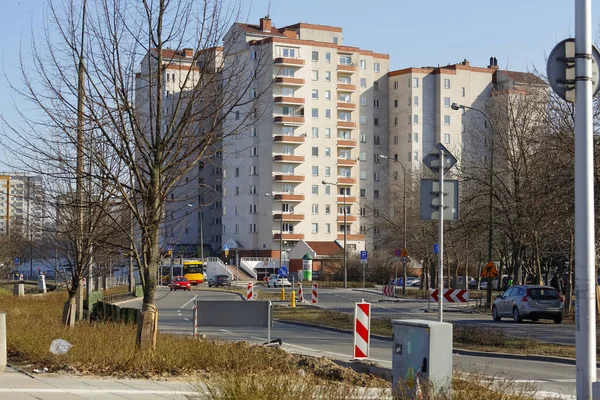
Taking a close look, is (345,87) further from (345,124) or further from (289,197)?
(289,197)

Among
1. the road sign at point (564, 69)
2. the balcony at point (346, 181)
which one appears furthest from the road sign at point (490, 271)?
the balcony at point (346, 181)

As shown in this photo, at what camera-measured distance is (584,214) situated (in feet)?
28.6

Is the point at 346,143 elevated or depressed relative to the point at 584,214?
elevated

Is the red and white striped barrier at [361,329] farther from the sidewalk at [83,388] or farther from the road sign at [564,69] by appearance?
the road sign at [564,69]

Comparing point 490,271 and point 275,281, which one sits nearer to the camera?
point 490,271

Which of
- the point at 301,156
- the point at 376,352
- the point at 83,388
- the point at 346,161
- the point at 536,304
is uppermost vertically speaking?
the point at 301,156

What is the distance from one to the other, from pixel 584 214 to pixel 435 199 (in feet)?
33.2

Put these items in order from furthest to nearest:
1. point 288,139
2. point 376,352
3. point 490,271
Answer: point 288,139, point 490,271, point 376,352

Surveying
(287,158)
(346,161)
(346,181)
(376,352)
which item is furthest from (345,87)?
(376,352)

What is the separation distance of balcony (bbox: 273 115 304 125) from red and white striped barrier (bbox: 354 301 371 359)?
291ft

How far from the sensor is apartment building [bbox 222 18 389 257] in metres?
107

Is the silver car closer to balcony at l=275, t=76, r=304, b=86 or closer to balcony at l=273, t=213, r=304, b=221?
balcony at l=273, t=213, r=304, b=221

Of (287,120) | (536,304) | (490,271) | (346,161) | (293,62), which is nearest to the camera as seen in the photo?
(536,304)

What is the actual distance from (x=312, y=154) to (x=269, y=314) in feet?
293
